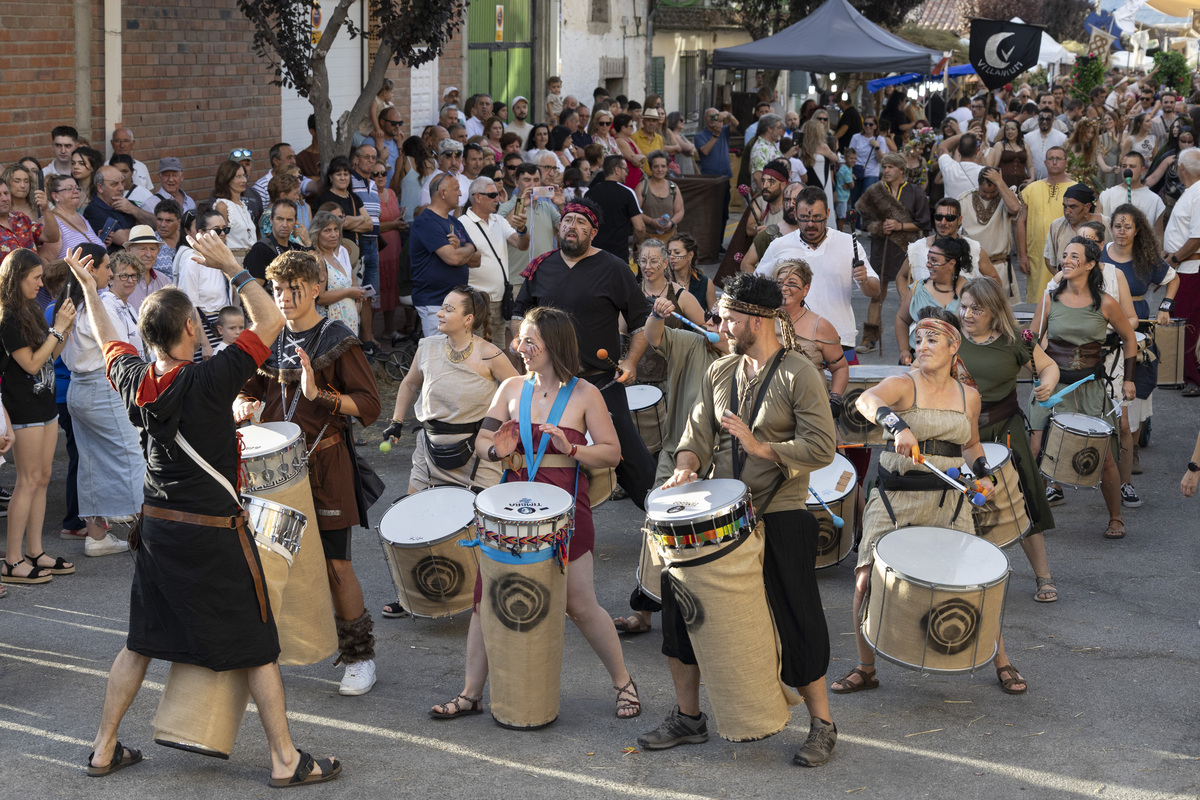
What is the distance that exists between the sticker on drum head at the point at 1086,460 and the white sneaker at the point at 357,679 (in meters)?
4.22

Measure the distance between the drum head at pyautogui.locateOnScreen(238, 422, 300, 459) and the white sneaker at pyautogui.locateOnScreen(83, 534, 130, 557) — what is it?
236cm

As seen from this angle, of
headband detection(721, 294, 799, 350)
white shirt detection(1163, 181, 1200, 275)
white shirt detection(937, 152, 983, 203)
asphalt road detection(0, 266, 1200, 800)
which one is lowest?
asphalt road detection(0, 266, 1200, 800)

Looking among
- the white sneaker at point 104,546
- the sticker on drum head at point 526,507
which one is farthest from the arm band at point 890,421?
the white sneaker at point 104,546

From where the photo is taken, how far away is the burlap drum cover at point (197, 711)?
4.63 meters

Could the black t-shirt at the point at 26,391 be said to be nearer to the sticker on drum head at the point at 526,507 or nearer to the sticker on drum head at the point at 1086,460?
the sticker on drum head at the point at 526,507

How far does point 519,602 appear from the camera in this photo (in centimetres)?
506

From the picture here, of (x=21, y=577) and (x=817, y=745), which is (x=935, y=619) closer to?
(x=817, y=745)

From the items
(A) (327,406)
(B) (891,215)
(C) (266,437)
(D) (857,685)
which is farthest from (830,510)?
(B) (891,215)

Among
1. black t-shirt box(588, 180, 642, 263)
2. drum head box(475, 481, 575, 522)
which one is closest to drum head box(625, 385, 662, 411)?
drum head box(475, 481, 575, 522)

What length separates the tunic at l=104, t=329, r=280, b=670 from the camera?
4555mm

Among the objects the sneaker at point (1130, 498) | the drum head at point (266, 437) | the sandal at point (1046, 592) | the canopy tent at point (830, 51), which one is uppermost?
the canopy tent at point (830, 51)

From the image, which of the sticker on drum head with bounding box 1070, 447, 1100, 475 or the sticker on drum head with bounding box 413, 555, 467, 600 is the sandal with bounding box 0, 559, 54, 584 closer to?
the sticker on drum head with bounding box 413, 555, 467, 600

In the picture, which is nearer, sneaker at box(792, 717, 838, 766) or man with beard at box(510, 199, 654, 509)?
sneaker at box(792, 717, 838, 766)

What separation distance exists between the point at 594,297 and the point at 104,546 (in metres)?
3.15
